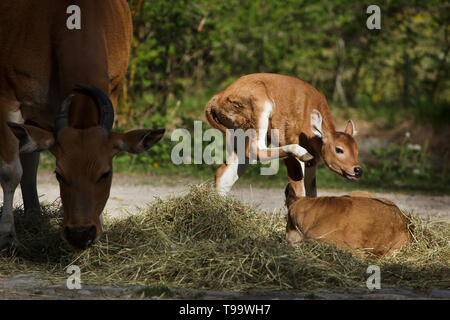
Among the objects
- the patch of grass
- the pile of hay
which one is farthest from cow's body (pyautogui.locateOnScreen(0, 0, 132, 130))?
the patch of grass

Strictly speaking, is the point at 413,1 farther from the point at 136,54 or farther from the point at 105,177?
the point at 105,177

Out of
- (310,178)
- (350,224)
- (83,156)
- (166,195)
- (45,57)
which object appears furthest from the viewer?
(166,195)

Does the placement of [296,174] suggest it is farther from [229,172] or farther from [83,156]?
[83,156]

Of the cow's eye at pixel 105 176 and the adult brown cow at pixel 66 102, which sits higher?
the adult brown cow at pixel 66 102

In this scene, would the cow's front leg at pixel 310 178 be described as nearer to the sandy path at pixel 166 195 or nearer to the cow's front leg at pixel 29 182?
the sandy path at pixel 166 195

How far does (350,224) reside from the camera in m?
5.88

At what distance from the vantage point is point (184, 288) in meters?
5.04

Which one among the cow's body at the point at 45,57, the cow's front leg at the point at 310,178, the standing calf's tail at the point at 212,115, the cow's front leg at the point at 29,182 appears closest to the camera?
the cow's body at the point at 45,57

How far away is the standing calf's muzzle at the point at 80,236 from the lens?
4906mm

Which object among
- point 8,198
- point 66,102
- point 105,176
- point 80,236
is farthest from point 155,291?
point 8,198

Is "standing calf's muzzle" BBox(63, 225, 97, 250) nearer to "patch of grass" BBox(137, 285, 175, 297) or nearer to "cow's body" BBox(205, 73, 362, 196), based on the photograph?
"patch of grass" BBox(137, 285, 175, 297)

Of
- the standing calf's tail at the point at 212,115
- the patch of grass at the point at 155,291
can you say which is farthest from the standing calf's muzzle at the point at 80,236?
the standing calf's tail at the point at 212,115

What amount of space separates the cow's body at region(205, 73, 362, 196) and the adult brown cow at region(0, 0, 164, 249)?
1446 millimetres

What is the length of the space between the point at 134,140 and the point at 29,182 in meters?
2.52
